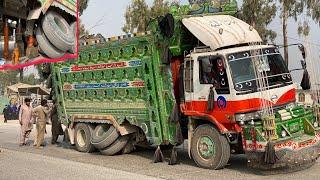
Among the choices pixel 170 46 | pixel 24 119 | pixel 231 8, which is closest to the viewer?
pixel 170 46

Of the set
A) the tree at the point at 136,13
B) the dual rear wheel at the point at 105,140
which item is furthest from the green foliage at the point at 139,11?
the dual rear wheel at the point at 105,140

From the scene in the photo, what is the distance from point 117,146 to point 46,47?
8.30 metres

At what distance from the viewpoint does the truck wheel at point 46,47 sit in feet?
12.8

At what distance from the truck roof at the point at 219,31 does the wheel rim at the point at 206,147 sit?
180 cm

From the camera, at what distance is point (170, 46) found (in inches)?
400

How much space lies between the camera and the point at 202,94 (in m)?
9.54

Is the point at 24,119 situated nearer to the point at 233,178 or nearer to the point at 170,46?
the point at 170,46

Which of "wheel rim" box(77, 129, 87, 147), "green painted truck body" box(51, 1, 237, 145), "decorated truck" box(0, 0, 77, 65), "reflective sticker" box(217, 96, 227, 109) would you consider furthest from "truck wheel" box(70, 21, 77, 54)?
"wheel rim" box(77, 129, 87, 147)

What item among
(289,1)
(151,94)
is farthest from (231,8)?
(289,1)

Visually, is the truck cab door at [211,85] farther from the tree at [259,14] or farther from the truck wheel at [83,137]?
the tree at [259,14]

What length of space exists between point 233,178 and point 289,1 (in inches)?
835

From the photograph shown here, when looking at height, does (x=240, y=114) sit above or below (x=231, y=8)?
below

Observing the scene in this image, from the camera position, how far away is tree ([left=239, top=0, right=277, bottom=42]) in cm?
2766

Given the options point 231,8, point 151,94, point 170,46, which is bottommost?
point 151,94
